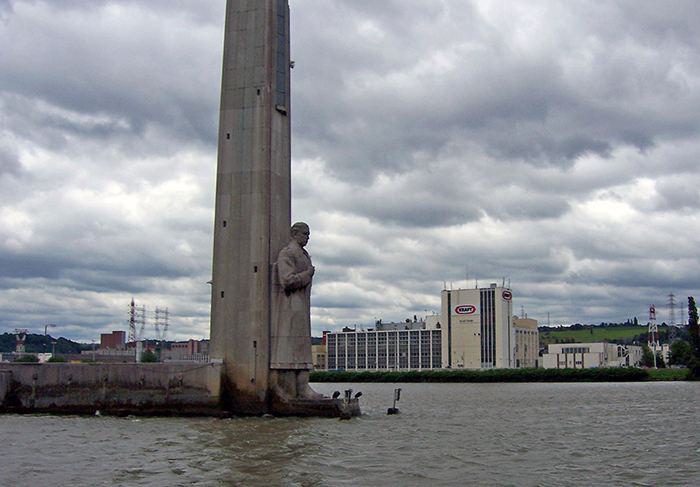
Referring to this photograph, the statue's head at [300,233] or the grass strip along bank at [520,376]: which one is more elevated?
the statue's head at [300,233]

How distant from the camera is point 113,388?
42.2 m

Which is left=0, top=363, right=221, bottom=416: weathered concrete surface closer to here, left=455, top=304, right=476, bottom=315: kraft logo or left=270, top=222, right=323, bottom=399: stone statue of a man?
left=270, top=222, right=323, bottom=399: stone statue of a man

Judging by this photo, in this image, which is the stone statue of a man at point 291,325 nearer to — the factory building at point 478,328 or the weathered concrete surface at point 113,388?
the weathered concrete surface at point 113,388

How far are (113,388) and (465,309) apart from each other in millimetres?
157959

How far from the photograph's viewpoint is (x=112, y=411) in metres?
41.9

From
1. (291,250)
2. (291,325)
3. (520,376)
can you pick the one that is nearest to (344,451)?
(291,325)

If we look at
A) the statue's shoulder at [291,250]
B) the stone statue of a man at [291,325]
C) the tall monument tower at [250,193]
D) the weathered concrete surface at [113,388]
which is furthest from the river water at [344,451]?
the statue's shoulder at [291,250]

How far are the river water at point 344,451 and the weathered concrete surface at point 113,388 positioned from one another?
1403 mm

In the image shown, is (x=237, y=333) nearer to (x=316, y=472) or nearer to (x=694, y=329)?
(x=316, y=472)

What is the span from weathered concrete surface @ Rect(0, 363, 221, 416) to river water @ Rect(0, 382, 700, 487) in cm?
140

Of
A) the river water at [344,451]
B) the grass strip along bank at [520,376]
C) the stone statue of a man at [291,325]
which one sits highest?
the stone statue of a man at [291,325]

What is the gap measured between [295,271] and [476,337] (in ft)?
512

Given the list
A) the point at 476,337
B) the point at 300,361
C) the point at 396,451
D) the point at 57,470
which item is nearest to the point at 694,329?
the point at 476,337

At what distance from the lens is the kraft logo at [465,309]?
194 metres
